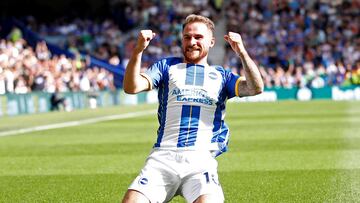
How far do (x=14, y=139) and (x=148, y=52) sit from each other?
3056 centimetres

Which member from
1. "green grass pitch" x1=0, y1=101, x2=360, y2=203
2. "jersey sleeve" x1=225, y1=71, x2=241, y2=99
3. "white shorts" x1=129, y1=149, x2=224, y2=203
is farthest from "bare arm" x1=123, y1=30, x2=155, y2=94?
"green grass pitch" x1=0, y1=101, x2=360, y2=203

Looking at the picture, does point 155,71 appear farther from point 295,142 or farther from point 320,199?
point 295,142

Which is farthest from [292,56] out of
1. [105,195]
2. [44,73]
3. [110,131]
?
[105,195]

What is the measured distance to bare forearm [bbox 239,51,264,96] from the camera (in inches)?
254

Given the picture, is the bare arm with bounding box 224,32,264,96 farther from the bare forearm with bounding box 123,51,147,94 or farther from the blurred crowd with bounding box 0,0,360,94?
the blurred crowd with bounding box 0,0,360,94

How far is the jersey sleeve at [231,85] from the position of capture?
22.3ft

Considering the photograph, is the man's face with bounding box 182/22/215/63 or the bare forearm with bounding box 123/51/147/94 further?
the man's face with bounding box 182/22/215/63

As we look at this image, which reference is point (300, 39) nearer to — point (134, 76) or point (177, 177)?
point (177, 177)

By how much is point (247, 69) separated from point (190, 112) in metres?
0.56

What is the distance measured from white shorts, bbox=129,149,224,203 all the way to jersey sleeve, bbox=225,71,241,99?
53 centimetres

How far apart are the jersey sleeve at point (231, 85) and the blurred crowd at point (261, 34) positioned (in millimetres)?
37269

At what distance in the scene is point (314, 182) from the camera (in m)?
11.2

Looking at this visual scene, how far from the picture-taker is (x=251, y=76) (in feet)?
21.3

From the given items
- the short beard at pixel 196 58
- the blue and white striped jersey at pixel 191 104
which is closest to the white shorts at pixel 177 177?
the blue and white striped jersey at pixel 191 104
